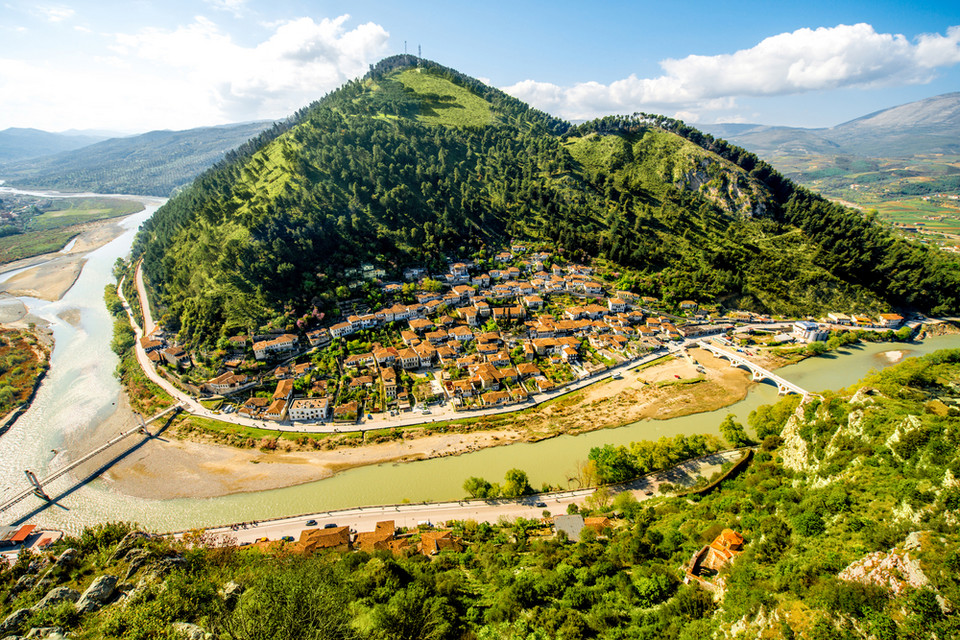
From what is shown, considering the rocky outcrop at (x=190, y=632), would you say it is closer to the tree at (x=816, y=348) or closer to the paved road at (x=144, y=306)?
the paved road at (x=144, y=306)

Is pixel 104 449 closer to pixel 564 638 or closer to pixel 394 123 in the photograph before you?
pixel 564 638

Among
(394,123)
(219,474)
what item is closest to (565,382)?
(219,474)

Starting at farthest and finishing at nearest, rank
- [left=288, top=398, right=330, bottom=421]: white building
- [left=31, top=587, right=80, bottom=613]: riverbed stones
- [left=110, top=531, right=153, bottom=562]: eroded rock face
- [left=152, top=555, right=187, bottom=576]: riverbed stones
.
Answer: [left=288, top=398, right=330, bottom=421]: white building < [left=110, top=531, right=153, bottom=562]: eroded rock face < [left=152, top=555, right=187, bottom=576]: riverbed stones < [left=31, top=587, right=80, bottom=613]: riverbed stones

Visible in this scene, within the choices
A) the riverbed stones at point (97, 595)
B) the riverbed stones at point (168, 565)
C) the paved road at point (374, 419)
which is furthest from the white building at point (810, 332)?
the riverbed stones at point (97, 595)

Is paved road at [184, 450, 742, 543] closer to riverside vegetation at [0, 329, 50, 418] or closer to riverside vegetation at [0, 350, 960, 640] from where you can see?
riverside vegetation at [0, 350, 960, 640]

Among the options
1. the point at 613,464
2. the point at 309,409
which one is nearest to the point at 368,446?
the point at 309,409

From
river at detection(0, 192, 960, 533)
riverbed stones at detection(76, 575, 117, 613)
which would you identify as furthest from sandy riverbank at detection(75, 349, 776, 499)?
riverbed stones at detection(76, 575, 117, 613)

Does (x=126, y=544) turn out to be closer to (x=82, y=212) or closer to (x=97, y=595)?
(x=97, y=595)
